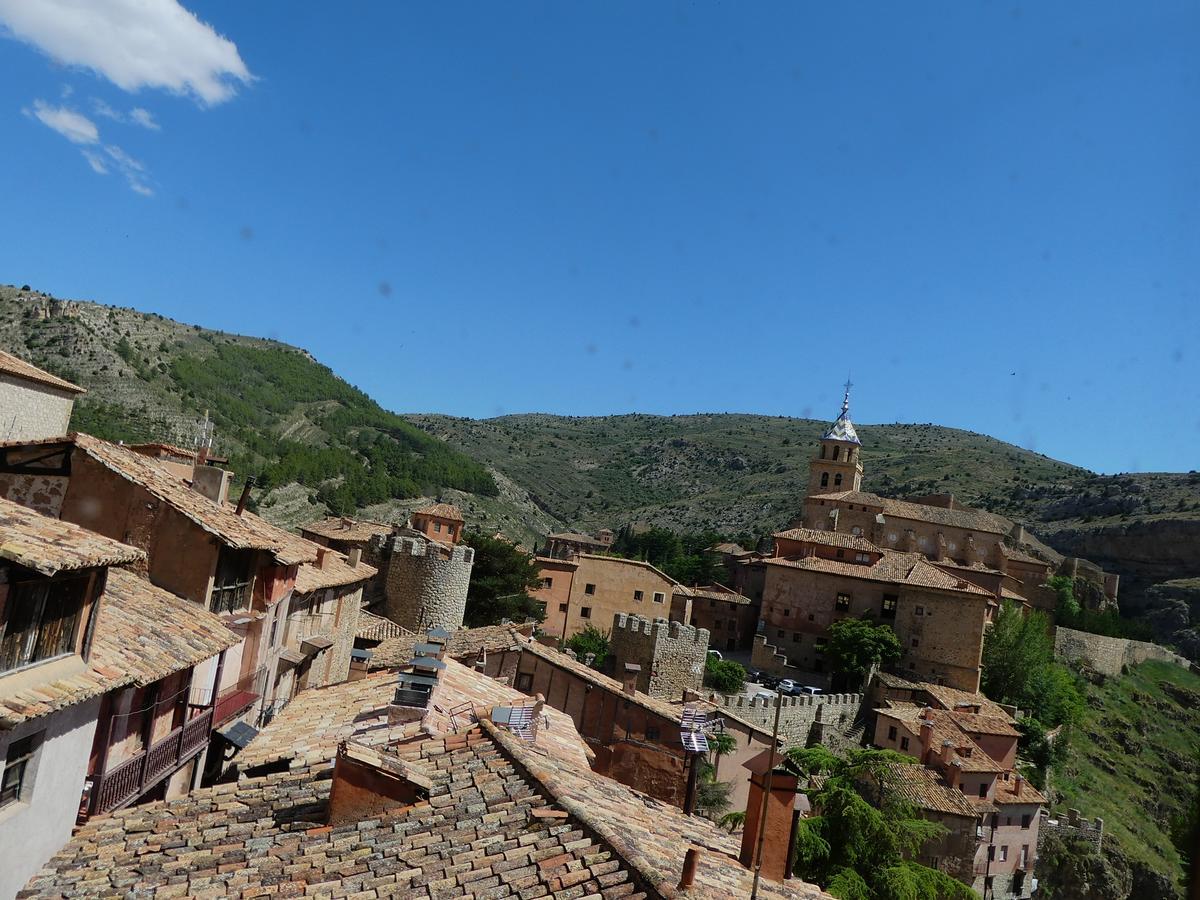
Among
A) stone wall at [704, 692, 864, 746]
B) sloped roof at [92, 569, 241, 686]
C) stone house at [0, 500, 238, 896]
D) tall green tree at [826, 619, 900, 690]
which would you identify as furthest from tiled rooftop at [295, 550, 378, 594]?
tall green tree at [826, 619, 900, 690]

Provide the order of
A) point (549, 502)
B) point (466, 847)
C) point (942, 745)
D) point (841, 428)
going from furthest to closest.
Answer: point (549, 502) < point (841, 428) < point (942, 745) < point (466, 847)

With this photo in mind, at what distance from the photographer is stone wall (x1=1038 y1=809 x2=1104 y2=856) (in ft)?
120

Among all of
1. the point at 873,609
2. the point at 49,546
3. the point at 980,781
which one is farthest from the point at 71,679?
the point at 873,609

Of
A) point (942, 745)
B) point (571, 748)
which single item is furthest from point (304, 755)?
point (942, 745)

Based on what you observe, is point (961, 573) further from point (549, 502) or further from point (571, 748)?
point (549, 502)

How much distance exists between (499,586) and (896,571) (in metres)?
20.9

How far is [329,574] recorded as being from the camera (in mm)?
21969

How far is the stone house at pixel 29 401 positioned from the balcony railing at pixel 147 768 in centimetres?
1421

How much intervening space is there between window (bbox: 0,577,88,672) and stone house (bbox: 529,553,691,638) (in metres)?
35.5

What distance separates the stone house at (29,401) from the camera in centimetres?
2425

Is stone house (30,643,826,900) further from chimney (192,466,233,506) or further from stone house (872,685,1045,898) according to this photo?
stone house (872,685,1045,898)

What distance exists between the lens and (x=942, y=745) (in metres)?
32.9

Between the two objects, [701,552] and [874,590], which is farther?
[701,552]

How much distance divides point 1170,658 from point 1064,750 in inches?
1103
